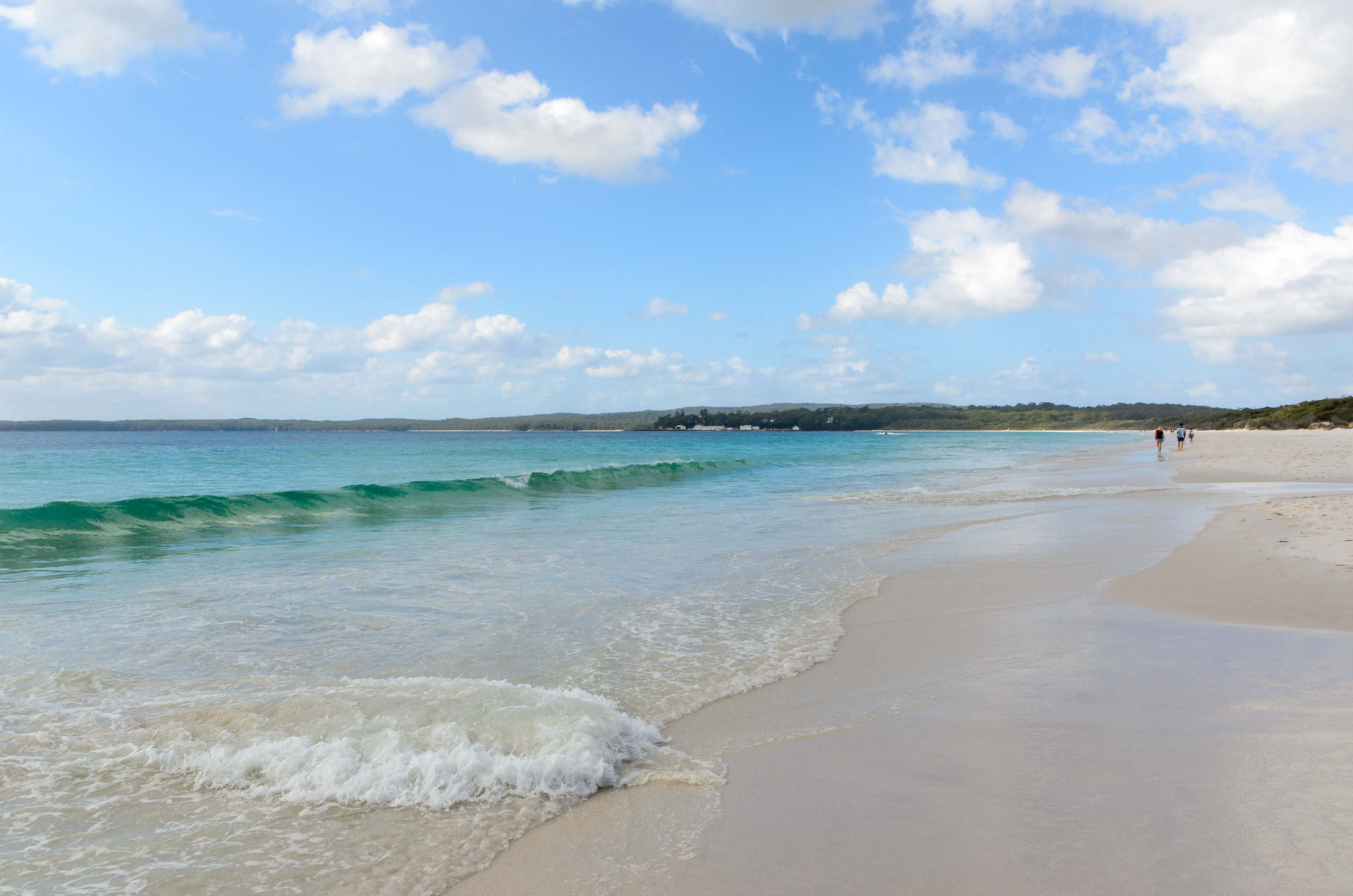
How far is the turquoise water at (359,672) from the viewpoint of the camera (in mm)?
3283

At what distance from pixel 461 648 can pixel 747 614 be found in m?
2.86

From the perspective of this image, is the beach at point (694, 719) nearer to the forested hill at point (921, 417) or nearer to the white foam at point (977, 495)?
the white foam at point (977, 495)

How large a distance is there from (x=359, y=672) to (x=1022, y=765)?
4626 millimetres

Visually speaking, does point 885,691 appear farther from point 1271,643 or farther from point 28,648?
point 28,648

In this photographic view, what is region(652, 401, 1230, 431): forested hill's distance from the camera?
159m

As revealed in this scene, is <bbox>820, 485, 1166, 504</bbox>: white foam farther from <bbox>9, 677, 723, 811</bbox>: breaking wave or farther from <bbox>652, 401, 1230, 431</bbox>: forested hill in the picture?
<bbox>652, 401, 1230, 431</bbox>: forested hill

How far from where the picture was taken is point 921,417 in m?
178

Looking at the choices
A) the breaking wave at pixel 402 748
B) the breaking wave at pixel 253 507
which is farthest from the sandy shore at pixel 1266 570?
the breaking wave at pixel 253 507

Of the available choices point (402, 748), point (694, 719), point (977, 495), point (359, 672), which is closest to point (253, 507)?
point (359, 672)

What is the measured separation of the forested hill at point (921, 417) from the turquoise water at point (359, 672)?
532 ft

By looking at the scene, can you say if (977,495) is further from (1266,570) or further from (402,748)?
(402,748)

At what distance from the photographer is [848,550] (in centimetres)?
1137

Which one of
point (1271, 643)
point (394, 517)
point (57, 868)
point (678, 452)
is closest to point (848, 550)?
point (1271, 643)

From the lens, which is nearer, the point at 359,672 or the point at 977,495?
the point at 359,672
